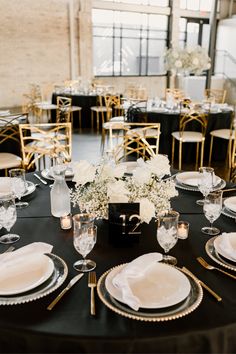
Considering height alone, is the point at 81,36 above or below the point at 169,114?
above

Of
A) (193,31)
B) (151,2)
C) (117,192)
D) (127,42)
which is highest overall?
(151,2)

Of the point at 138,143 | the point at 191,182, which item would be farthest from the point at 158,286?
the point at 138,143

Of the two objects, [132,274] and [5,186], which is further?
[5,186]

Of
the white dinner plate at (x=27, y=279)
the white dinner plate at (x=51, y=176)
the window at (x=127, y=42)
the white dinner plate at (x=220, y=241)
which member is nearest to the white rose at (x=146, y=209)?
the white dinner plate at (x=220, y=241)

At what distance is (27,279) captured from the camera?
1.30 m

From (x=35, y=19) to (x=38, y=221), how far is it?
10811 mm

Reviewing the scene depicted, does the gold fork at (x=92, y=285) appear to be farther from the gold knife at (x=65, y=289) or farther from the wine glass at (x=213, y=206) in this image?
the wine glass at (x=213, y=206)

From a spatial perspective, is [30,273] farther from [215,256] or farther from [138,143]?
[138,143]

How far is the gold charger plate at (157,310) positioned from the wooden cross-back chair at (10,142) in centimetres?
305

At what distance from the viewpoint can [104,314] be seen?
1.13 meters

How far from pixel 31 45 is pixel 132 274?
11.2 m

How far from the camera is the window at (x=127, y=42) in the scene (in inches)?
508

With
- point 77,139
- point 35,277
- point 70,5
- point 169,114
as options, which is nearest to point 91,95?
point 77,139

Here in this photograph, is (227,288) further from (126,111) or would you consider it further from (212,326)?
(126,111)
